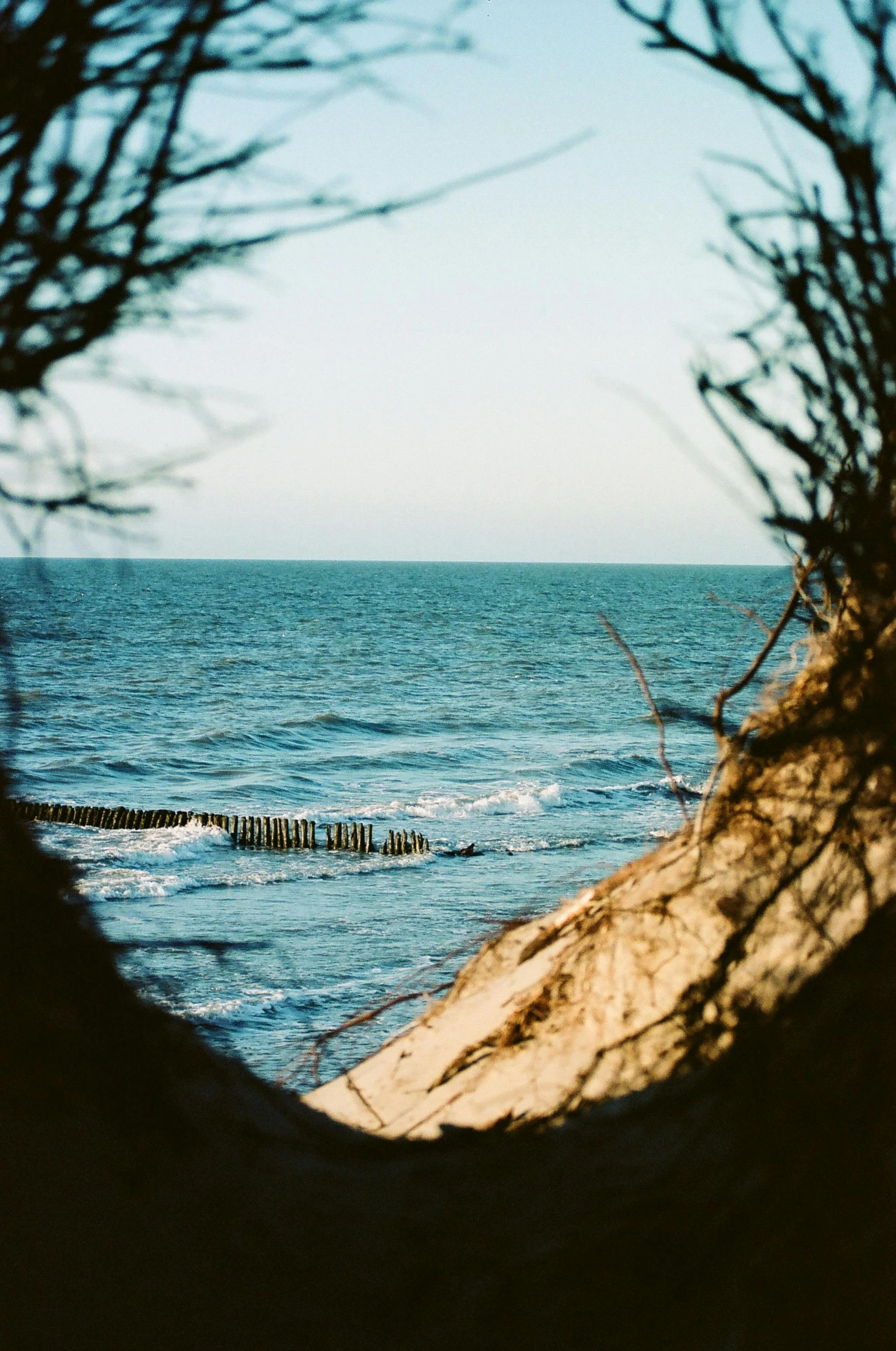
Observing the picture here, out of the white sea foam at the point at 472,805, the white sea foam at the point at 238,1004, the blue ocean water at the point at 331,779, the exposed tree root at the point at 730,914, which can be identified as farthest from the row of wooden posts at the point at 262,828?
the exposed tree root at the point at 730,914

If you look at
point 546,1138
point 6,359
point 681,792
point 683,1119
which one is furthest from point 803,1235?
point 6,359

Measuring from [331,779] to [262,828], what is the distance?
21.4 ft

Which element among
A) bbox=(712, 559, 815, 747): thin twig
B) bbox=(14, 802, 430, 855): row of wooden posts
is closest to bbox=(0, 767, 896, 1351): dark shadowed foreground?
bbox=(712, 559, 815, 747): thin twig

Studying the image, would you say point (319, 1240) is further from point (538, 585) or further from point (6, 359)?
point (538, 585)

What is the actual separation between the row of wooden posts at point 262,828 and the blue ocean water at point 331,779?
0.45m

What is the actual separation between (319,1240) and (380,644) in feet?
201

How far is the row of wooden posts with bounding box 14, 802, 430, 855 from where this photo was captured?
21844mm

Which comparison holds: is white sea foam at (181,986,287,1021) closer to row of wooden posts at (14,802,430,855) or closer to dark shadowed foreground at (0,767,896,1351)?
row of wooden posts at (14,802,430,855)

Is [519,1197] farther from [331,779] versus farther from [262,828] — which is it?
[331,779]

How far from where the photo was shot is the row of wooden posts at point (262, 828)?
21.8m

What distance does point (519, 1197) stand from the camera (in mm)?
2828

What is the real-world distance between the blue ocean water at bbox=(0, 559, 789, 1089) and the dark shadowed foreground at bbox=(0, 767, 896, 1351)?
29 centimetres

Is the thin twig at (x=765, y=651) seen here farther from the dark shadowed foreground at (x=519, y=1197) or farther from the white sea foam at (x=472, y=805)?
the white sea foam at (x=472, y=805)

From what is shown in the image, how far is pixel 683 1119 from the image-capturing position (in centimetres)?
286
